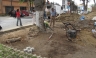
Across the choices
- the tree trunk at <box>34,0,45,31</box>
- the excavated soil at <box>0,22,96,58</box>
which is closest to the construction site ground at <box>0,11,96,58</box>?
the excavated soil at <box>0,22,96,58</box>

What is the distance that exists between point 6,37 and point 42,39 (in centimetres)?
222

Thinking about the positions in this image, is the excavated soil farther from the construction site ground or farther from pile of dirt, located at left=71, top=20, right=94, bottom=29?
pile of dirt, located at left=71, top=20, right=94, bottom=29

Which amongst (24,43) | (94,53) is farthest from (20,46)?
(94,53)

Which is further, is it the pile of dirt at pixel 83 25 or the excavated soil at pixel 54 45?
the pile of dirt at pixel 83 25

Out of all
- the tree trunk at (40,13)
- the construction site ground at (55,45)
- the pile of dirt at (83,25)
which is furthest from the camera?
the pile of dirt at (83,25)

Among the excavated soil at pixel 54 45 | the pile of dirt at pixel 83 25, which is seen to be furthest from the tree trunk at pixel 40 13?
the pile of dirt at pixel 83 25

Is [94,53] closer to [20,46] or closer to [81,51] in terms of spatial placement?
[81,51]

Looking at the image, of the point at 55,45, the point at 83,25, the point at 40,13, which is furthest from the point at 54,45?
the point at 83,25

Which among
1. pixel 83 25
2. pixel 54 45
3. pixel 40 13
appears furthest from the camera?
pixel 83 25

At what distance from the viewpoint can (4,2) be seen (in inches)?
1574

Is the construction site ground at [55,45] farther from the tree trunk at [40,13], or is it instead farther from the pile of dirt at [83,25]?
the pile of dirt at [83,25]

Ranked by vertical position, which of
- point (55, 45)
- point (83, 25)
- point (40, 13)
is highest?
point (40, 13)

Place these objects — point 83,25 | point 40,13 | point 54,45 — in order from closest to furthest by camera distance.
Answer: point 54,45 → point 40,13 → point 83,25

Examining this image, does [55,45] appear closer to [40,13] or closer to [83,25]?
[40,13]
